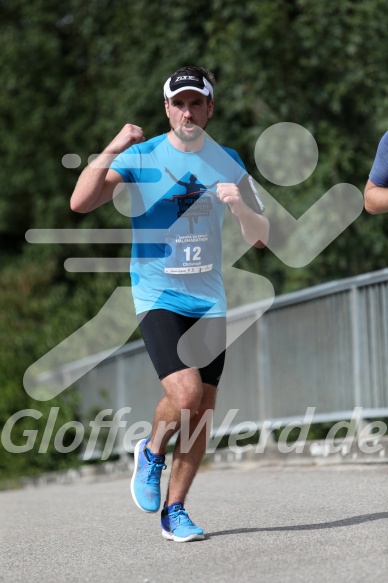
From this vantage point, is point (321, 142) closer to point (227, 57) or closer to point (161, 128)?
point (227, 57)

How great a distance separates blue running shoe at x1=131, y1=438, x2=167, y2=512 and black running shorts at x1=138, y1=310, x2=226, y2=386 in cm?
41

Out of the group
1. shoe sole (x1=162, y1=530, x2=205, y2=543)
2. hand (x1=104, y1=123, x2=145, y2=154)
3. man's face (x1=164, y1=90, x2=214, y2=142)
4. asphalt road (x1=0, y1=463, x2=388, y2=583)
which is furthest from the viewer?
man's face (x1=164, y1=90, x2=214, y2=142)

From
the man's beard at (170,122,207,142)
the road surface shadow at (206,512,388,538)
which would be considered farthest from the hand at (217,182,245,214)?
the road surface shadow at (206,512,388,538)

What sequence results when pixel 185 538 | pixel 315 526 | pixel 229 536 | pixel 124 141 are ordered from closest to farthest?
1. pixel 124 141
2. pixel 185 538
3. pixel 229 536
4. pixel 315 526

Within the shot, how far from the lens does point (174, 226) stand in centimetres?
618

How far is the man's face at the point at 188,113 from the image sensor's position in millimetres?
6176

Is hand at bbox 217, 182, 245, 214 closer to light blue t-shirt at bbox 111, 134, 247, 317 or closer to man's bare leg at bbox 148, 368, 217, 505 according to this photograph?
light blue t-shirt at bbox 111, 134, 247, 317

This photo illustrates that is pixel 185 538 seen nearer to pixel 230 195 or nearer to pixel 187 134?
pixel 230 195

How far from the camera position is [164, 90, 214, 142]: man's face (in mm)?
6176

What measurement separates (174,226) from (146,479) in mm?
1242

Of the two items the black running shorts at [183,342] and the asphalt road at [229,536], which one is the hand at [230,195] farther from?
the asphalt road at [229,536]

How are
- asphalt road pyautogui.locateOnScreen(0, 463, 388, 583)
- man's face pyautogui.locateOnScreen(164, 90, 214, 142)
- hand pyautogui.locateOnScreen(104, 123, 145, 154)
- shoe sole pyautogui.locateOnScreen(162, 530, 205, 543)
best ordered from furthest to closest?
man's face pyautogui.locateOnScreen(164, 90, 214, 142) < shoe sole pyautogui.locateOnScreen(162, 530, 205, 543) < hand pyautogui.locateOnScreen(104, 123, 145, 154) < asphalt road pyautogui.locateOnScreen(0, 463, 388, 583)

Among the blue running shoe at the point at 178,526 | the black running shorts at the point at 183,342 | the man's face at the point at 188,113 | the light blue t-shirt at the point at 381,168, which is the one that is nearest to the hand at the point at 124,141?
the man's face at the point at 188,113

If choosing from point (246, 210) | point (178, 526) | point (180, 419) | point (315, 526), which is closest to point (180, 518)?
point (178, 526)
